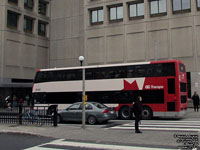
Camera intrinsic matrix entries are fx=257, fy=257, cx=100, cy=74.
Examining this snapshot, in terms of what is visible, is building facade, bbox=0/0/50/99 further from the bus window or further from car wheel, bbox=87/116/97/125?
the bus window

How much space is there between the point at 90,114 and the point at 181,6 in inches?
909

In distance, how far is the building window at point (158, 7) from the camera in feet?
112

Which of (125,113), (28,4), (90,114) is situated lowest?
(125,113)

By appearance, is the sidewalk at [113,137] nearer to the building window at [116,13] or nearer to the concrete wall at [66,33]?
the building window at [116,13]

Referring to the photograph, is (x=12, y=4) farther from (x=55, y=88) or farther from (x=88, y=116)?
(x=88, y=116)

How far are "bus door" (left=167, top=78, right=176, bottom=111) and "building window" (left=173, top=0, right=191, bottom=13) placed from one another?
59.2 feet


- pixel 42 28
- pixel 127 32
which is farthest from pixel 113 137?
pixel 42 28

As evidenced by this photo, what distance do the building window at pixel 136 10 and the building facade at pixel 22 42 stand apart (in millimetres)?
15164

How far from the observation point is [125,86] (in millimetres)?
19750

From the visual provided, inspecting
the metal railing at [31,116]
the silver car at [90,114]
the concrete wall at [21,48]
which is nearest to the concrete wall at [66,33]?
the concrete wall at [21,48]

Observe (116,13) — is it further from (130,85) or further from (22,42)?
(130,85)

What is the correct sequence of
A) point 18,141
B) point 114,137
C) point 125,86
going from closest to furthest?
1. point 18,141
2. point 114,137
3. point 125,86

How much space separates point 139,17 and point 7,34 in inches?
736

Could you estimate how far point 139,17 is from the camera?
35531 millimetres
